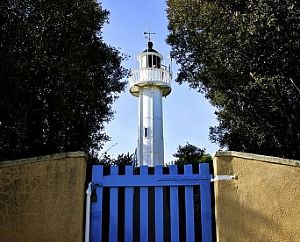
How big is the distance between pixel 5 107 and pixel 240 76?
6844 millimetres

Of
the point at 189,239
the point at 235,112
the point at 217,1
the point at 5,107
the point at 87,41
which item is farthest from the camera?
the point at 235,112

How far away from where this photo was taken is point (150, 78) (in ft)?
77.4

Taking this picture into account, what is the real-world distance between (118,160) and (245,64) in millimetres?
6712

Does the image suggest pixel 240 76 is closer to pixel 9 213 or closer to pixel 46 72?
pixel 46 72

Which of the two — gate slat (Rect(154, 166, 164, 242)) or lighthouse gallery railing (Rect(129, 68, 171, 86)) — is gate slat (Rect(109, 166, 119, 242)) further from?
lighthouse gallery railing (Rect(129, 68, 171, 86))

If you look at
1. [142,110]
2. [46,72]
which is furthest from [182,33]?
[142,110]

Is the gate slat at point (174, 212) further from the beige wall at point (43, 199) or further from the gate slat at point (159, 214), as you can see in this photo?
the beige wall at point (43, 199)

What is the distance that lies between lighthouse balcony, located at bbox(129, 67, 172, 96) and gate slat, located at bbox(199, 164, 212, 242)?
17952 mm

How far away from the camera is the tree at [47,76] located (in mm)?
10078

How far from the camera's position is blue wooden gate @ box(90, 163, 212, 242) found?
217 inches

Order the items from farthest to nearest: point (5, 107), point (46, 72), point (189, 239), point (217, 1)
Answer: point (217, 1) → point (46, 72) → point (5, 107) → point (189, 239)

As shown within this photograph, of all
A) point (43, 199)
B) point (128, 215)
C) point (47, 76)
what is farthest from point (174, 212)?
point (47, 76)

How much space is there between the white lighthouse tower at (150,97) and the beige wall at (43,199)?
16886 millimetres

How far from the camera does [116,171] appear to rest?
18.9 feet
